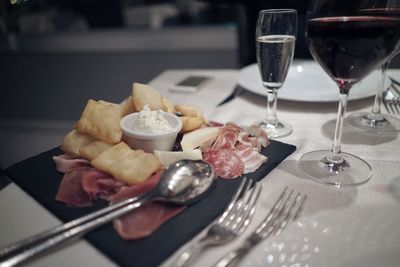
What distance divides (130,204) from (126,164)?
83mm

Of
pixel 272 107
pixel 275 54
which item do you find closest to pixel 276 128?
pixel 272 107

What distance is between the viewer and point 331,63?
57 centimetres

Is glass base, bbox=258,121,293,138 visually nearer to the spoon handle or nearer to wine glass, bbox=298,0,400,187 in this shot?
wine glass, bbox=298,0,400,187

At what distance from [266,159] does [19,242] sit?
1.35 ft

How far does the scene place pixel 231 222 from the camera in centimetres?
45

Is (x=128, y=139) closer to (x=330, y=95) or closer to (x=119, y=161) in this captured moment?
(x=119, y=161)

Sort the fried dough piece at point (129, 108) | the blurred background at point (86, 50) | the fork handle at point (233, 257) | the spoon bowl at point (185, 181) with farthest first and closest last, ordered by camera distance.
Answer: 1. the blurred background at point (86, 50)
2. the fried dough piece at point (129, 108)
3. the spoon bowl at point (185, 181)
4. the fork handle at point (233, 257)

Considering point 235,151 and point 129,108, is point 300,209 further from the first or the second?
point 129,108

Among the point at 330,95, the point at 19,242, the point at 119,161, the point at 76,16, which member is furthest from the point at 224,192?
the point at 76,16

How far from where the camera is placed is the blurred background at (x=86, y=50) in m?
2.56

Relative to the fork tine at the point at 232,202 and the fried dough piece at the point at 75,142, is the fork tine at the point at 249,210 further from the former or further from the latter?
the fried dough piece at the point at 75,142

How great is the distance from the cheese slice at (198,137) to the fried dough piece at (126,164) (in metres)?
0.09

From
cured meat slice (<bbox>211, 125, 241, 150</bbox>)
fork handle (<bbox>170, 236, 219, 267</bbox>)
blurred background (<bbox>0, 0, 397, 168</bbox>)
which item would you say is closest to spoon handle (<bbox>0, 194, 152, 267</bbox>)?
fork handle (<bbox>170, 236, 219, 267</bbox>)

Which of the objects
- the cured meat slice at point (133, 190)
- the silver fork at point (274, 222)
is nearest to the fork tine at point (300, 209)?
the silver fork at point (274, 222)
